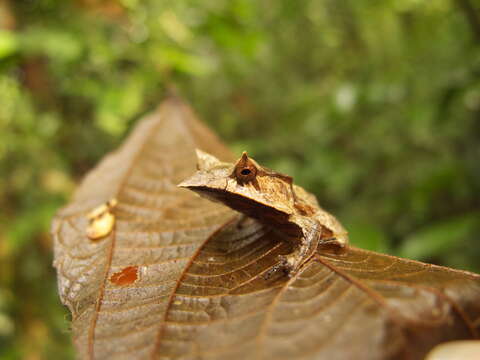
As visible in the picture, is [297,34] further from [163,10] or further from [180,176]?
[180,176]

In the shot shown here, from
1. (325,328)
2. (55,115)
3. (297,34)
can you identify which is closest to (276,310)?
Answer: (325,328)

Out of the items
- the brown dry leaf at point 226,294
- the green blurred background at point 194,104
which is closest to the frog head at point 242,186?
the brown dry leaf at point 226,294

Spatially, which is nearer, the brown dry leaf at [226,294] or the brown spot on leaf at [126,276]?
the brown dry leaf at [226,294]

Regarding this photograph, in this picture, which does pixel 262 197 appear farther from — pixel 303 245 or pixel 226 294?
pixel 226 294

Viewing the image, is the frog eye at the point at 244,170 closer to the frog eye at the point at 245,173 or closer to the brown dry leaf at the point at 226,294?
the frog eye at the point at 245,173

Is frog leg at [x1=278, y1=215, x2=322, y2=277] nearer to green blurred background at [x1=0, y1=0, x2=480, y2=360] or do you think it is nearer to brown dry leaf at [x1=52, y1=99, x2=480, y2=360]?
brown dry leaf at [x1=52, y1=99, x2=480, y2=360]
